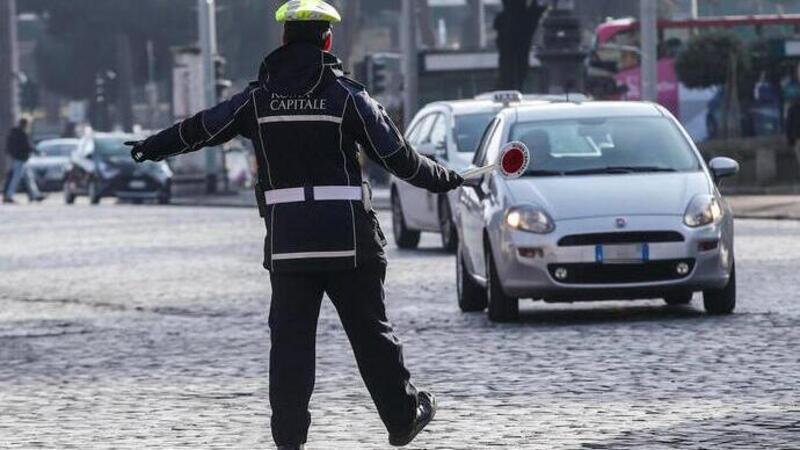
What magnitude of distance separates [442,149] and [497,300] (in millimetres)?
8558

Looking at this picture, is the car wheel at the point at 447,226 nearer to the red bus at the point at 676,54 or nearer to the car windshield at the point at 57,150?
the red bus at the point at 676,54

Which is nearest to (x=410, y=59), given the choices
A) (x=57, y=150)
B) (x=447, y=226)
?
(x=57, y=150)

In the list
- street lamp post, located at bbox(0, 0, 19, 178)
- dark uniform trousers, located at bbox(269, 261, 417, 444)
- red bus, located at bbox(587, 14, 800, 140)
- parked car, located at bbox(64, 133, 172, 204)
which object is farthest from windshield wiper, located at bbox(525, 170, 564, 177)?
street lamp post, located at bbox(0, 0, 19, 178)

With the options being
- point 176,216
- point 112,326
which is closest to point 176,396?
point 112,326

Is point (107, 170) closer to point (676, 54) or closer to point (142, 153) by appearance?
point (676, 54)

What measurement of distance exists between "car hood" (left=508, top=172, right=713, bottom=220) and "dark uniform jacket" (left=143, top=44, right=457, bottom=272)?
653 cm

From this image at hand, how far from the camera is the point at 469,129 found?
2373cm

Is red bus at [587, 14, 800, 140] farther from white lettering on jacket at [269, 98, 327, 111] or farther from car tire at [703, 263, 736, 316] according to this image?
white lettering on jacket at [269, 98, 327, 111]

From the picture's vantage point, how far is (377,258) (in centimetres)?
842

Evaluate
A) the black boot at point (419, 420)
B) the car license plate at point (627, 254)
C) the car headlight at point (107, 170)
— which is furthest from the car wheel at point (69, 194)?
the black boot at point (419, 420)

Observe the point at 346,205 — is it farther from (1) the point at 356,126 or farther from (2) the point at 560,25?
(2) the point at 560,25

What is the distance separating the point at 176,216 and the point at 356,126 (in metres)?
31.7

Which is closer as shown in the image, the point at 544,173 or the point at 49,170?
the point at 544,173

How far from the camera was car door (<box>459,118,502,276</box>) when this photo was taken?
15688mm
